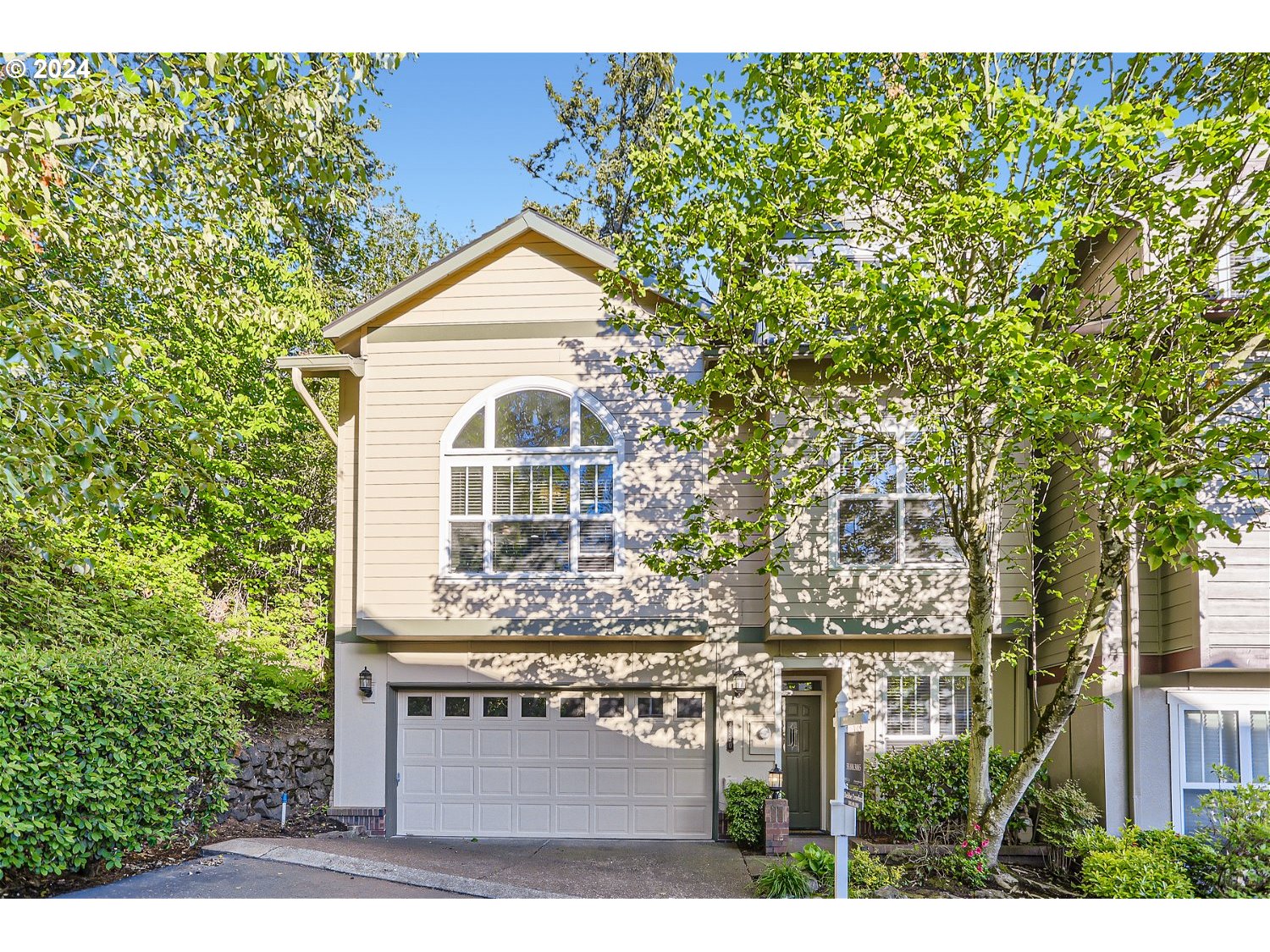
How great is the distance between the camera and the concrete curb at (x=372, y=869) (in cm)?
686

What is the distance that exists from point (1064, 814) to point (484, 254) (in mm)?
7099

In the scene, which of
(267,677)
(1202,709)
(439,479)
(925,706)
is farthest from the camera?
(267,677)

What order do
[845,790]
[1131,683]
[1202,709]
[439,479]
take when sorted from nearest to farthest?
[845,790]
[1202,709]
[1131,683]
[439,479]

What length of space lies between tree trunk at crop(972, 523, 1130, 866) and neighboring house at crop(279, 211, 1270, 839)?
1.81m

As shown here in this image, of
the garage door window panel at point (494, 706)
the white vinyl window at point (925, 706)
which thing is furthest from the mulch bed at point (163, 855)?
the white vinyl window at point (925, 706)

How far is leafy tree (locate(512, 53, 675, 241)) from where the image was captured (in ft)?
46.4

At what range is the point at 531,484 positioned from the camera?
9.22 meters

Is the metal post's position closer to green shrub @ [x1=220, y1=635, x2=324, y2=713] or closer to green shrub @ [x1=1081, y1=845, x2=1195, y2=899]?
green shrub @ [x1=1081, y1=845, x2=1195, y2=899]

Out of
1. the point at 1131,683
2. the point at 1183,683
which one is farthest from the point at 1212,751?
the point at 1131,683

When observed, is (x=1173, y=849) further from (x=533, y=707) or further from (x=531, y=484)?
(x=531, y=484)

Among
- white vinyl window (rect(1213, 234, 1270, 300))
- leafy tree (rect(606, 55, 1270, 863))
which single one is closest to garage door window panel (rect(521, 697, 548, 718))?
leafy tree (rect(606, 55, 1270, 863))
